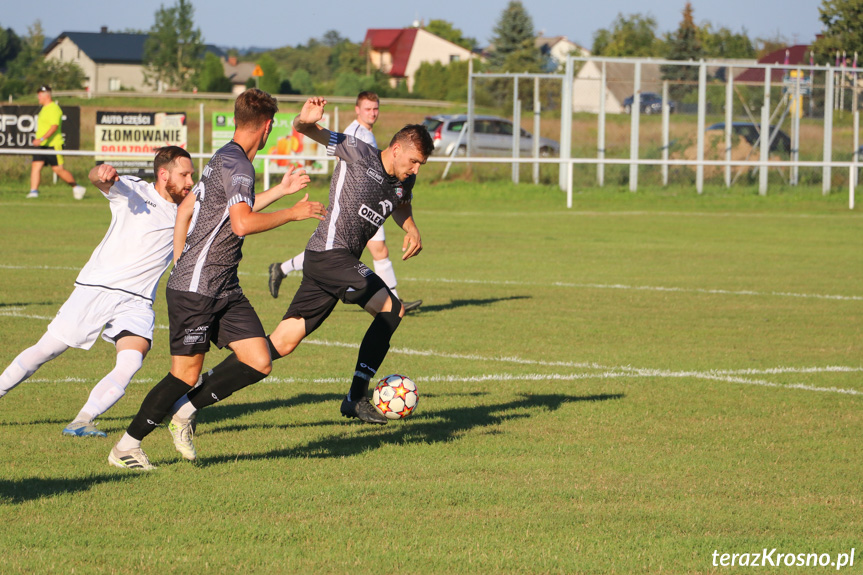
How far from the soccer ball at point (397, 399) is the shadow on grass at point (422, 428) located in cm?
19

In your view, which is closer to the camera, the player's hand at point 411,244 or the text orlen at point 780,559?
the text orlen at point 780,559

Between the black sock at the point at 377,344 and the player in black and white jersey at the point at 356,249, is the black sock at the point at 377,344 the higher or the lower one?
the lower one

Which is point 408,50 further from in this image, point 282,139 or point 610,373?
point 610,373

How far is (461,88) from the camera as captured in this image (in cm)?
8656

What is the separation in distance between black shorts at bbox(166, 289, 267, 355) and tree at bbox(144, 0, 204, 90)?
101969 millimetres

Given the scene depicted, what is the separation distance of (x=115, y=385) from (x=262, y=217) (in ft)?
5.47

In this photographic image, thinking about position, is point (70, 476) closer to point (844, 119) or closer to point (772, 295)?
point (772, 295)

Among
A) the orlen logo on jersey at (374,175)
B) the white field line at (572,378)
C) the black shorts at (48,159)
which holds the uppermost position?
the black shorts at (48,159)

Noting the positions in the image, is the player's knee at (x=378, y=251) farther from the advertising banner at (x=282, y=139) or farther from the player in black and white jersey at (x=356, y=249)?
the advertising banner at (x=282, y=139)

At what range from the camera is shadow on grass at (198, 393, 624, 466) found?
6.19 meters

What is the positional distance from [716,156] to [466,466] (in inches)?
1009

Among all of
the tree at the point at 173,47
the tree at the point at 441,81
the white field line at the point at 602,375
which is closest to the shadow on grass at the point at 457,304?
the white field line at the point at 602,375

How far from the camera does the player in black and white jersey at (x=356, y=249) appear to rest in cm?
676

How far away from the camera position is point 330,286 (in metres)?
6.89
